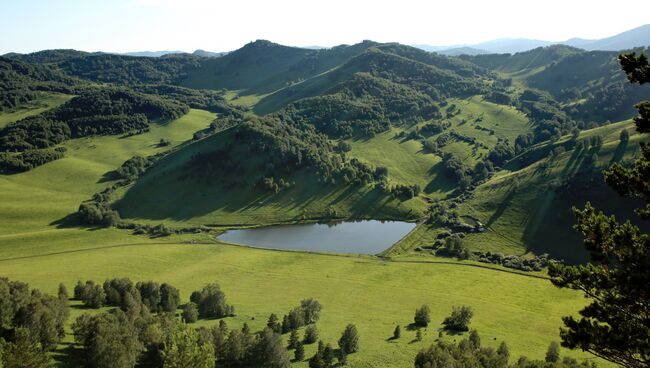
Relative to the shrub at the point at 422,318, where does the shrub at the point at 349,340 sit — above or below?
above

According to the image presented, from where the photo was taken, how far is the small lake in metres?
130

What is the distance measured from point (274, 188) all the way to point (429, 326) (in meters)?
99.1

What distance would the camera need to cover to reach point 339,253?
123750 millimetres

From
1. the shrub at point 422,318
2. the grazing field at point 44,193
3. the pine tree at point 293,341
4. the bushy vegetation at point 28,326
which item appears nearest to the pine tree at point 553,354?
the shrub at point 422,318

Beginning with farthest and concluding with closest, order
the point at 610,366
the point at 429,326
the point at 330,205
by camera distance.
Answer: the point at 330,205 → the point at 429,326 → the point at 610,366

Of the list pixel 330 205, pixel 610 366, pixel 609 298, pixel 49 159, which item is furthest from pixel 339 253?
pixel 49 159

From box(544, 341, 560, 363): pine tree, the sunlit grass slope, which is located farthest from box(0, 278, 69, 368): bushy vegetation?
the sunlit grass slope

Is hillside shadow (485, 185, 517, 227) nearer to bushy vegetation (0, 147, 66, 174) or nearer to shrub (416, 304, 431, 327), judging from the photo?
shrub (416, 304, 431, 327)

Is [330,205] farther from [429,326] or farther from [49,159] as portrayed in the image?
[49,159]

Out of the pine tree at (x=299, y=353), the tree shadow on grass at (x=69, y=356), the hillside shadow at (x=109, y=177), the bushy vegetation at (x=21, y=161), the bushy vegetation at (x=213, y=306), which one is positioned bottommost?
the pine tree at (x=299, y=353)

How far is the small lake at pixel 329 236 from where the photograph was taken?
130125 millimetres

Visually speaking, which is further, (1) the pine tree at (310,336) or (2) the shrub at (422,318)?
(2) the shrub at (422,318)

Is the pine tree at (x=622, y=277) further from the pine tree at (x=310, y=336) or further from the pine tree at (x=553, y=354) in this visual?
the pine tree at (x=310, y=336)

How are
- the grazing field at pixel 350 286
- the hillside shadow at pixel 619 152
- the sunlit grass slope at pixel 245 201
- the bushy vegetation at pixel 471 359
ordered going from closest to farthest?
the bushy vegetation at pixel 471 359 → the grazing field at pixel 350 286 → the hillside shadow at pixel 619 152 → the sunlit grass slope at pixel 245 201
